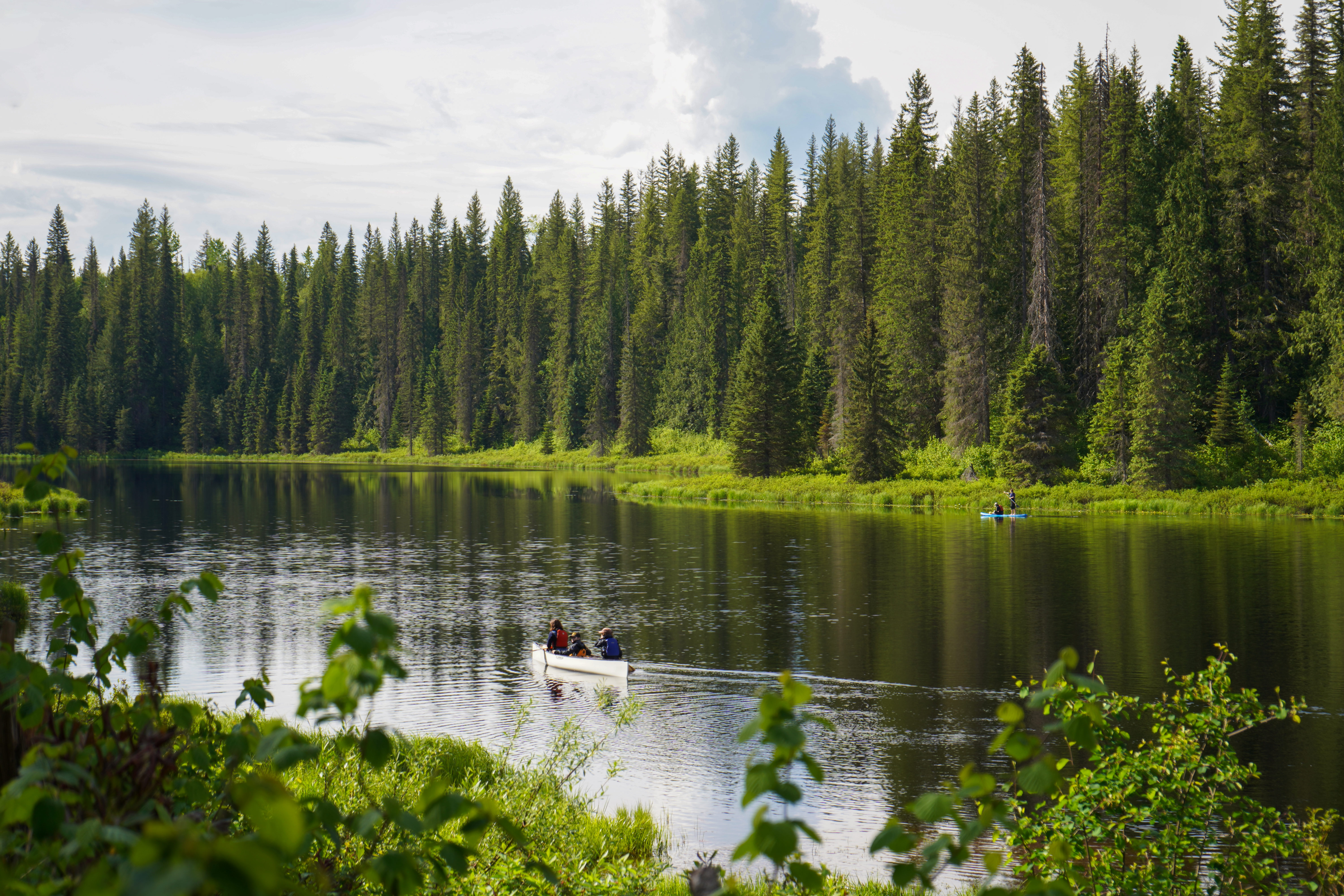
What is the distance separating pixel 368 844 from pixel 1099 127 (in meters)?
70.7

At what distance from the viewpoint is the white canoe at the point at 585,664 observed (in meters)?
20.3

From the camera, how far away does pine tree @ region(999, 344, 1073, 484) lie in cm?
5459

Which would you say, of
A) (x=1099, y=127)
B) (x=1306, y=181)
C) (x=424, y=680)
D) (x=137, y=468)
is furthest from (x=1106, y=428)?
(x=137, y=468)

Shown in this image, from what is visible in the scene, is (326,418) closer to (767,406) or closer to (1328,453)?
(767,406)

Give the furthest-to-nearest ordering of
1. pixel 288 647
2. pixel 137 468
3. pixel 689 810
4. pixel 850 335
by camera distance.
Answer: pixel 137 468, pixel 850 335, pixel 288 647, pixel 689 810

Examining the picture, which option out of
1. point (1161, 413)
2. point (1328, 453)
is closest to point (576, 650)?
point (1161, 413)

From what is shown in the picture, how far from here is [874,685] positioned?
19.6 meters

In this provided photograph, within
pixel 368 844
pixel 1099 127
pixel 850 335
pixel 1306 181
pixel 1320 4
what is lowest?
pixel 368 844

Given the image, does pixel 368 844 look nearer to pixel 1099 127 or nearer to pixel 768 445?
pixel 768 445

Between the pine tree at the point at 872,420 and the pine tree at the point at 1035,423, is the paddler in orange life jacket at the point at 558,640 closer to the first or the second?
the pine tree at the point at 1035,423

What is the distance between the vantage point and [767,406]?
6719 centimetres

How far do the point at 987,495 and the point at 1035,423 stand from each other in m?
4.86

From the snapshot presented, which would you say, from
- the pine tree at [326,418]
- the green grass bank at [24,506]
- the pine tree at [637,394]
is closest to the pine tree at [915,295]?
the pine tree at [637,394]

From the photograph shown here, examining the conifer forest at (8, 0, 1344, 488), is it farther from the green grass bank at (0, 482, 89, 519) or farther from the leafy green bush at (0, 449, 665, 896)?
the leafy green bush at (0, 449, 665, 896)
